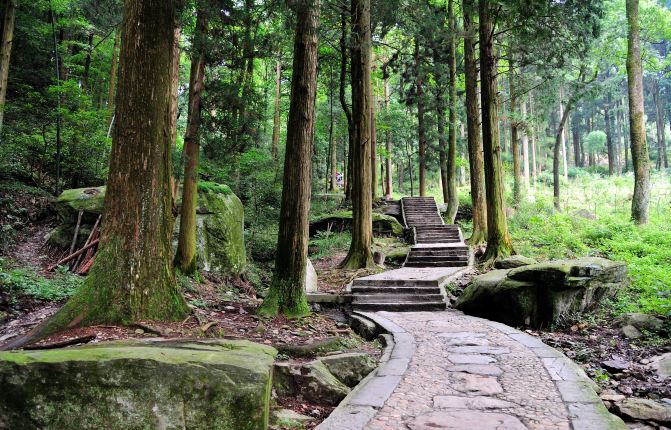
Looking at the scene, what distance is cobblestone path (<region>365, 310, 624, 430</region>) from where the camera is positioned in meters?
3.17

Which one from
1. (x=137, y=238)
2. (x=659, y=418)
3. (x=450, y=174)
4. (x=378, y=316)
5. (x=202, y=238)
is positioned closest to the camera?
(x=659, y=418)

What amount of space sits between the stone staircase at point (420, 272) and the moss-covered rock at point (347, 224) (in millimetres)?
818

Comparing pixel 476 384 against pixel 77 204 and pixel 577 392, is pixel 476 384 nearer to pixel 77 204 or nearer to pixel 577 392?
pixel 577 392

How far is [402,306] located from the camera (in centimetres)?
918

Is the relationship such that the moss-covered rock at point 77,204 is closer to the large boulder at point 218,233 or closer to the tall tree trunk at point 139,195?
the large boulder at point 218,233

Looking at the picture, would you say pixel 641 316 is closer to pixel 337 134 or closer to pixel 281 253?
pixel 281 253

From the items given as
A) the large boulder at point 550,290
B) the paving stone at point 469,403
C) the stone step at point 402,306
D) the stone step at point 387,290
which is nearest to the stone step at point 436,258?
the stone step at point 387,290

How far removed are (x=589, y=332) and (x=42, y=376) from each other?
22.2ft

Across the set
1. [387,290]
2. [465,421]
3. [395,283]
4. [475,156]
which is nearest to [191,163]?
[387,290]

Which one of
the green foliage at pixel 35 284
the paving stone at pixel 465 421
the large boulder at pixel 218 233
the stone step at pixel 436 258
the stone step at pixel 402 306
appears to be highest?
the large boulder at pixel 218 233

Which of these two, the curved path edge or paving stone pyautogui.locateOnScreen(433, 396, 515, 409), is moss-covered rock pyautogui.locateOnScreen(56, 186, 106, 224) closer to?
the curved path edge

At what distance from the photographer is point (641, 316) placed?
627 cm

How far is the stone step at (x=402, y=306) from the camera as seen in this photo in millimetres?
8990

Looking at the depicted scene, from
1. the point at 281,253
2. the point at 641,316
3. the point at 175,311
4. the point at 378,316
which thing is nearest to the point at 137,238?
the point at 175,311
